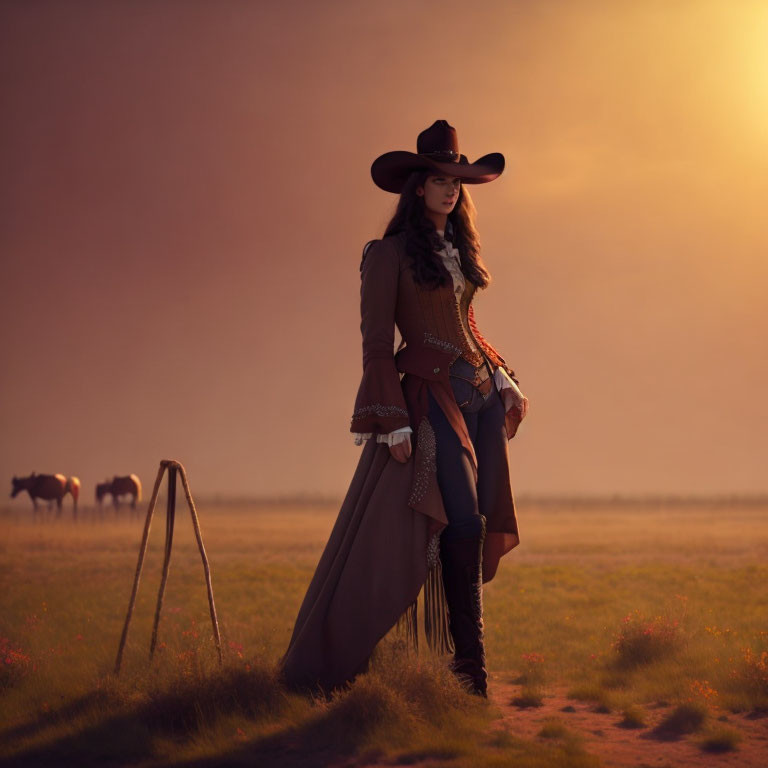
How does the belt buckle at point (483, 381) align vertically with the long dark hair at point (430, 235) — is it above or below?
below

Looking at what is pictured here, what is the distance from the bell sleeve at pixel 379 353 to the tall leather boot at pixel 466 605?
2.53ft

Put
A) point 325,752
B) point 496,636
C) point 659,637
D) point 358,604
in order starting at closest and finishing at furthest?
point 325,752 → point 358,604 → point 659,637 → point 496,636

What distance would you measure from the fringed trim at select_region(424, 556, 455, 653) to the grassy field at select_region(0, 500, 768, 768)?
0.23 metres

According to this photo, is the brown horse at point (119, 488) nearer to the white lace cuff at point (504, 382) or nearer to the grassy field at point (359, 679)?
the grassy field at point (359, 679)

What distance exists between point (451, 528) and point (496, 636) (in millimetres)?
3244

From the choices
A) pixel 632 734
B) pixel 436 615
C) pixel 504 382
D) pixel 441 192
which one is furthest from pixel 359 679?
pixel 441 192

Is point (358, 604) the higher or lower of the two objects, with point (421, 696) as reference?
higher

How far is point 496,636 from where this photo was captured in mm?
7883

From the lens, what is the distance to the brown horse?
25.5 metres

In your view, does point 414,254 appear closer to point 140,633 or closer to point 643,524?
point 140,633

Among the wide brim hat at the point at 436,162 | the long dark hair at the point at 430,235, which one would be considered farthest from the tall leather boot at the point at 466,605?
the wide brim hat at the point at 436,162

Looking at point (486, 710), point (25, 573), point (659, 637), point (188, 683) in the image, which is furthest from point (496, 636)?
point (25, 573)

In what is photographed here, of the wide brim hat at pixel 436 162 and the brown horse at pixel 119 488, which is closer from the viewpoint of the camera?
the wide brim hat at pixel 436 162

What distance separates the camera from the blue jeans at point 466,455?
5039 mm
